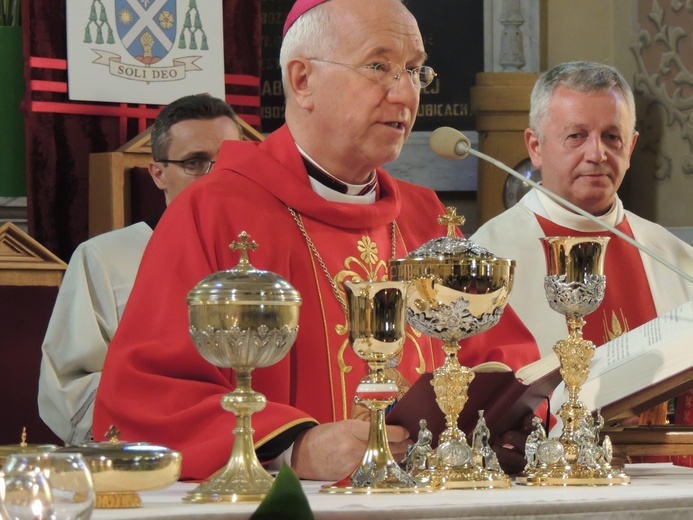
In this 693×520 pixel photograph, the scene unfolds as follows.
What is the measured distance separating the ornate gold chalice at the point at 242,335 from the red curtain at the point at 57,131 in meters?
3.85

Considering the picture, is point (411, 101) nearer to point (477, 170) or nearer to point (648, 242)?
point (648, 242)

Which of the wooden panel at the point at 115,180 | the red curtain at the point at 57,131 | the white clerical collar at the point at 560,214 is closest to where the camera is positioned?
the white clerical collar at the point at 560,214

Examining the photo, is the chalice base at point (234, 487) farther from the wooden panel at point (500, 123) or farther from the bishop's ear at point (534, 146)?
the wooden panel at point (500, 123)

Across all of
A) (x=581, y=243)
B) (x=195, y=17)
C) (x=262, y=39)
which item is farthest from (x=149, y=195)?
(x=581, y=243)

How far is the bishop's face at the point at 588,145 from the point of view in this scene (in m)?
4.58

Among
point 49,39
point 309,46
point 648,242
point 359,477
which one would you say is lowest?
point 359,477

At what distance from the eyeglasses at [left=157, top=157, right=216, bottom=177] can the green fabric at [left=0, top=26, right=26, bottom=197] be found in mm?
1296

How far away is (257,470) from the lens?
6.86 feet

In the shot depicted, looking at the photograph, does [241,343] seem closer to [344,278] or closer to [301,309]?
[301,309]

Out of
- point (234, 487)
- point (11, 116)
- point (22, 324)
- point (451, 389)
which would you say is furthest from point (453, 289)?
point (11, 116)

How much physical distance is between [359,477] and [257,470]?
159mm

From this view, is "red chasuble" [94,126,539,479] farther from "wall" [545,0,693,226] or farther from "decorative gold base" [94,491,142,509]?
"wall" [545,0,693,226]

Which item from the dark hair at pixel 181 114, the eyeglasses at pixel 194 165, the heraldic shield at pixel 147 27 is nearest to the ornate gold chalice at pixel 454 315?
the eyeglasses at pixel 194 165

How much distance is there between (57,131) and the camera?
580 centimetres
